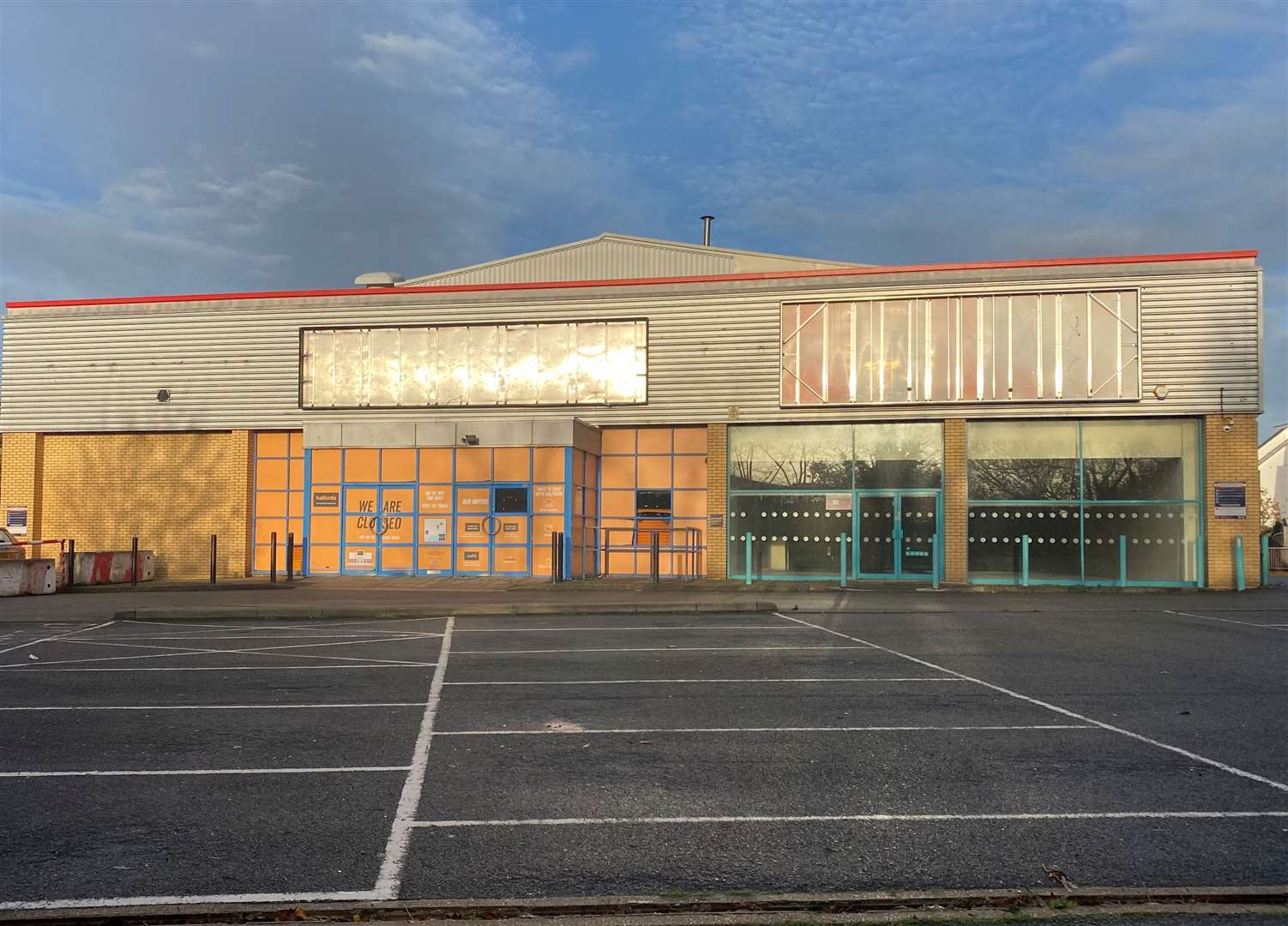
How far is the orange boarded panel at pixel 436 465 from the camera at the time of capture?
24125mm

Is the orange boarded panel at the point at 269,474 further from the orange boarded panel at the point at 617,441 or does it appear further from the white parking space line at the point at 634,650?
the white parking space line at the point at 634,650

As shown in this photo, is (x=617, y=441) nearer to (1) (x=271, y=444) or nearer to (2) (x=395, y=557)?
(2) (x=395, y=557)

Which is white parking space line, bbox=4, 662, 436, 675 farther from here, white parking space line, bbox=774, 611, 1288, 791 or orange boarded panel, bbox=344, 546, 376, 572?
orange boarded panel, bbox=344, 546, 376, 572

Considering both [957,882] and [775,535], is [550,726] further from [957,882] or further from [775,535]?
[775,535]

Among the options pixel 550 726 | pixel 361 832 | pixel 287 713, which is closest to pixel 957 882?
pixel 361 832

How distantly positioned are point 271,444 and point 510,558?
7.27 meters

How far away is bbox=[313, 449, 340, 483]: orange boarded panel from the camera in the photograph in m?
24.9

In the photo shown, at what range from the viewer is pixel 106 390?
1044 inches

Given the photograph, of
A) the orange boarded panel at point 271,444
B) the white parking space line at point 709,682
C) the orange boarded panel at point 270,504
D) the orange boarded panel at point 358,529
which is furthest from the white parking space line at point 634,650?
the orange boarded panel at point 271,444

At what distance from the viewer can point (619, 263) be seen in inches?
1401

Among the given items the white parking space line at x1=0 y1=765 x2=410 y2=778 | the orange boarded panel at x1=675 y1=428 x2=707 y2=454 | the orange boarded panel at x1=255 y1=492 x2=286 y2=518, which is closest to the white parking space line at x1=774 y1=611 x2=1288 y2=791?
the white parking space line at x1=0 y1=765 x2=410 y2=778

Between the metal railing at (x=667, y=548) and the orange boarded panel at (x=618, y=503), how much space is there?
346mm

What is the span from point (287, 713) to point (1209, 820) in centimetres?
666

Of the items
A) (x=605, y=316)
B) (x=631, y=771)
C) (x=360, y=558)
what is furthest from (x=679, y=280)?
(x=631, y=771)
